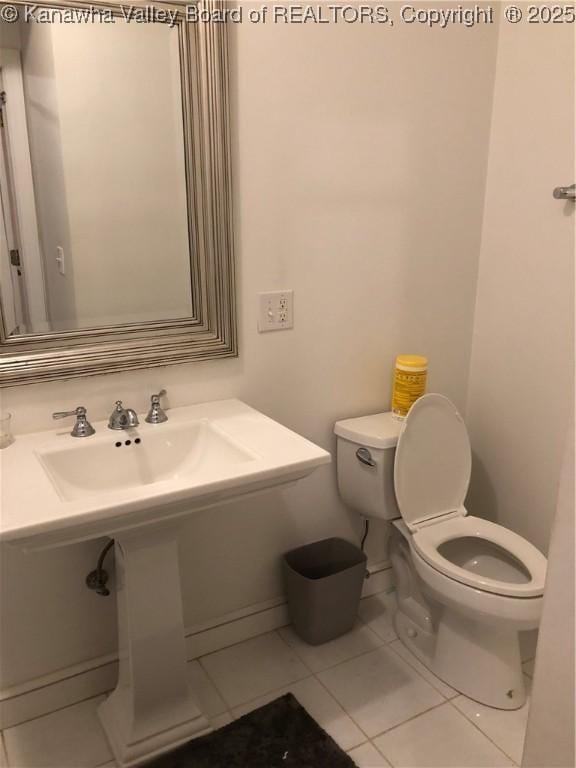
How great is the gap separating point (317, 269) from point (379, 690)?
1.24m

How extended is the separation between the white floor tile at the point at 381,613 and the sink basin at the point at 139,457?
0.93 metres

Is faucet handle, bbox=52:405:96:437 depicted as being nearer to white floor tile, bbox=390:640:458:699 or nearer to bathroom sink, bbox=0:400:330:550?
bathroom sink, bbox=0:400:330:550

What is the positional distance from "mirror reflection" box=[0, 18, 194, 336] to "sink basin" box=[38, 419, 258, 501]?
304mm

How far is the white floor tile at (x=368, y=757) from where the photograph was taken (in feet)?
4.92

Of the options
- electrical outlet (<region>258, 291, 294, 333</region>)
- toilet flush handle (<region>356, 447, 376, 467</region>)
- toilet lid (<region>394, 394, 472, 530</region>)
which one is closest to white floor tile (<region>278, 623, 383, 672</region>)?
toilet lid (<region>394, 394, 472, 530</region>)

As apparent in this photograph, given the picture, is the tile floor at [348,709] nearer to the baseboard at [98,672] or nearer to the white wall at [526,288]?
the baseboard at [98,672]

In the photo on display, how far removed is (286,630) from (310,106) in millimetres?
1608

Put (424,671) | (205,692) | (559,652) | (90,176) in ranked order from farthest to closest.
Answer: (424,671) < (205,692) < (90,176) < (559,652)

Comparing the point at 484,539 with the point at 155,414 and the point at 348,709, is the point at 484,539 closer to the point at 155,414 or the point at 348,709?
the point at 348,709

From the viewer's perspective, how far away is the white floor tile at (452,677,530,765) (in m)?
1.57

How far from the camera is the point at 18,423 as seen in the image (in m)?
1.47

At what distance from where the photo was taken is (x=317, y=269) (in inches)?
69.6

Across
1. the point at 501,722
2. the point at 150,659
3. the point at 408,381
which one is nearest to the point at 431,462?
the point at 408,381

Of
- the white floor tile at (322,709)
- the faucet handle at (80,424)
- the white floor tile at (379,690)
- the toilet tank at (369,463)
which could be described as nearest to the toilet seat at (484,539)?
the toilet tank at (369,463)
